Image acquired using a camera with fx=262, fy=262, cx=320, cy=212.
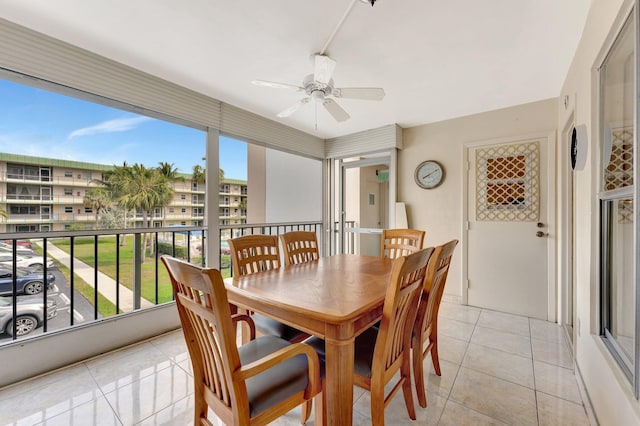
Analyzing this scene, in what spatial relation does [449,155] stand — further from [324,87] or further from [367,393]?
[367,393]

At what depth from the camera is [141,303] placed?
2.61 m

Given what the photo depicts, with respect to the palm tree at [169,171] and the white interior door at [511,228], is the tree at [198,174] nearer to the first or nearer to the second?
the palm tree at [169,171]

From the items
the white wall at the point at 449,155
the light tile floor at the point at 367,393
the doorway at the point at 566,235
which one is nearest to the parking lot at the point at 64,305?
the light tile floor at the point at 367,393

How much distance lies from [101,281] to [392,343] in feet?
9.01

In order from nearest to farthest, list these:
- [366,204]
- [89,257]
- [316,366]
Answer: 1. [316,366]
2. [89,257]
3. [366,204]

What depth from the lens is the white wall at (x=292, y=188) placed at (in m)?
4.92

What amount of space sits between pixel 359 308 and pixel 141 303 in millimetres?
2442

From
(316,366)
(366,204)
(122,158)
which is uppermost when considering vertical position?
(122,158)

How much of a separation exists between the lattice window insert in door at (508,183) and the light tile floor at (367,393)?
142 centimetres

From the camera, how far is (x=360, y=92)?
6.51 ft

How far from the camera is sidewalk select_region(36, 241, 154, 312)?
7.37ft

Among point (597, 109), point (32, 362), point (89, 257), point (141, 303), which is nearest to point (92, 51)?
point (89, 257)

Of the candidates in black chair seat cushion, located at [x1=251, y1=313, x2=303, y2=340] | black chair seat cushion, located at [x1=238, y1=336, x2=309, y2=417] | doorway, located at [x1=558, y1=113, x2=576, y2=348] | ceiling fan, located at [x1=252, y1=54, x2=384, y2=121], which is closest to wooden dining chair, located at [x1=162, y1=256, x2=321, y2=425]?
black chair seat cushion, located at [x1=238, y1=336, x2=309, y2=417]

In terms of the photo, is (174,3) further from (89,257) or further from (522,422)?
(522,422)
